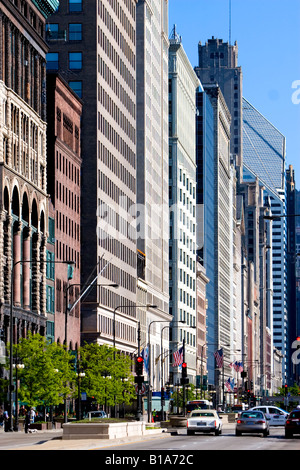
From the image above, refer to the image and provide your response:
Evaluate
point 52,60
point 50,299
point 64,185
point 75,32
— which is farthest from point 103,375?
point 75,32

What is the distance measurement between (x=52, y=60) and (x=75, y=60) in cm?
408

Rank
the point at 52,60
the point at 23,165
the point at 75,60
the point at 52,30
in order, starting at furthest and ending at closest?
the point at 52,30, the point at 52,60, the point at 75,60, the point at 23,165

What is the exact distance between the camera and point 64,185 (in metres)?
138

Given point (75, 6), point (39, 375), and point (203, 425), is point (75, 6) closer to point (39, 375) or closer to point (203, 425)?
point (39, 375)

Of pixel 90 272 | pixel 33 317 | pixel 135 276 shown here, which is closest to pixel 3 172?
pixel 33 317

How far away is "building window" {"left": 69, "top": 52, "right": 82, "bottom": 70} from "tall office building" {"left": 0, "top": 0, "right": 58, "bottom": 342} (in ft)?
59.5

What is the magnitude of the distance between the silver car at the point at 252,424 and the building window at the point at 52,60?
84359 millimetres

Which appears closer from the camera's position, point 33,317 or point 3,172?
point 3,172

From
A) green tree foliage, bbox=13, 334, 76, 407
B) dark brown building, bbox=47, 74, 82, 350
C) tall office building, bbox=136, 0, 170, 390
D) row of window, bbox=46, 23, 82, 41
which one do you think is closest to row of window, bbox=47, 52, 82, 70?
row of window, bbox=46, 23, 82, 41

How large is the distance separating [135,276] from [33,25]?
2240 inches

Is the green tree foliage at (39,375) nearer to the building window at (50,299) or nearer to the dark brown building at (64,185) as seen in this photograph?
the building window at (50,299)

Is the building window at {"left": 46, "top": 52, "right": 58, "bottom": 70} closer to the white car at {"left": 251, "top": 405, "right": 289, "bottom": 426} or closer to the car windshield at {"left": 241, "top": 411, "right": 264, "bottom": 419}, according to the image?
the white car at {"left": 251, "top": 405, "right": 289, "bottom": 426}

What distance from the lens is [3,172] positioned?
109 meters
